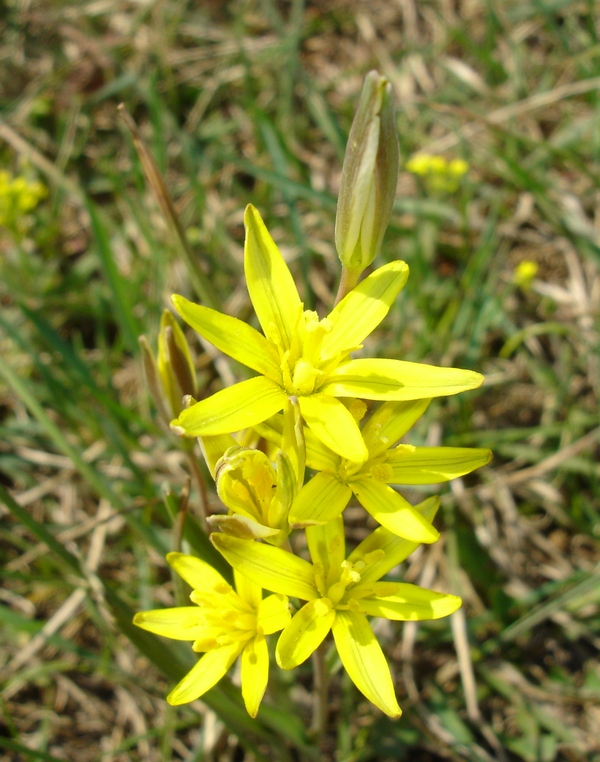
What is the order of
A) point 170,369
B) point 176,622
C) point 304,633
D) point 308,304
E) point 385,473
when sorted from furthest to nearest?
1. point 308,304
2. point 170,369
3. point 176,622
4. point 385,473
5. point 304,633

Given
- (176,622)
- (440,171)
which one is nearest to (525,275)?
(440,171)

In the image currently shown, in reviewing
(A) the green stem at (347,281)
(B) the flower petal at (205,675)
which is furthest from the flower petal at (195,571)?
(A) the green stem at (347,281)

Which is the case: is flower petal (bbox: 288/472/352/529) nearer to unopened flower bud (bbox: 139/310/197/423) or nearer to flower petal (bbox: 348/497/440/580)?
flower petal (bbox: 348/497/440/580)

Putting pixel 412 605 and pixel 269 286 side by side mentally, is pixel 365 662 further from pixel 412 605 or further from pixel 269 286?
pixel 269 286

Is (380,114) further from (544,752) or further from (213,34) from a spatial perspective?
(213,34)

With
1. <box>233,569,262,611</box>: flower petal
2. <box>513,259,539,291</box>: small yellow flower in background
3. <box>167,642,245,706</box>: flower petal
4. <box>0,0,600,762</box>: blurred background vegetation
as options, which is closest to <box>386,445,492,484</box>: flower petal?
<box>233,569,262,611</box>: flower petal

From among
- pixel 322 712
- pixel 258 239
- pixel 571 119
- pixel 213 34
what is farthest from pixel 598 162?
pixel 322 712

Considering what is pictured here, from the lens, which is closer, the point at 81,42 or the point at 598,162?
the point at 598,162
